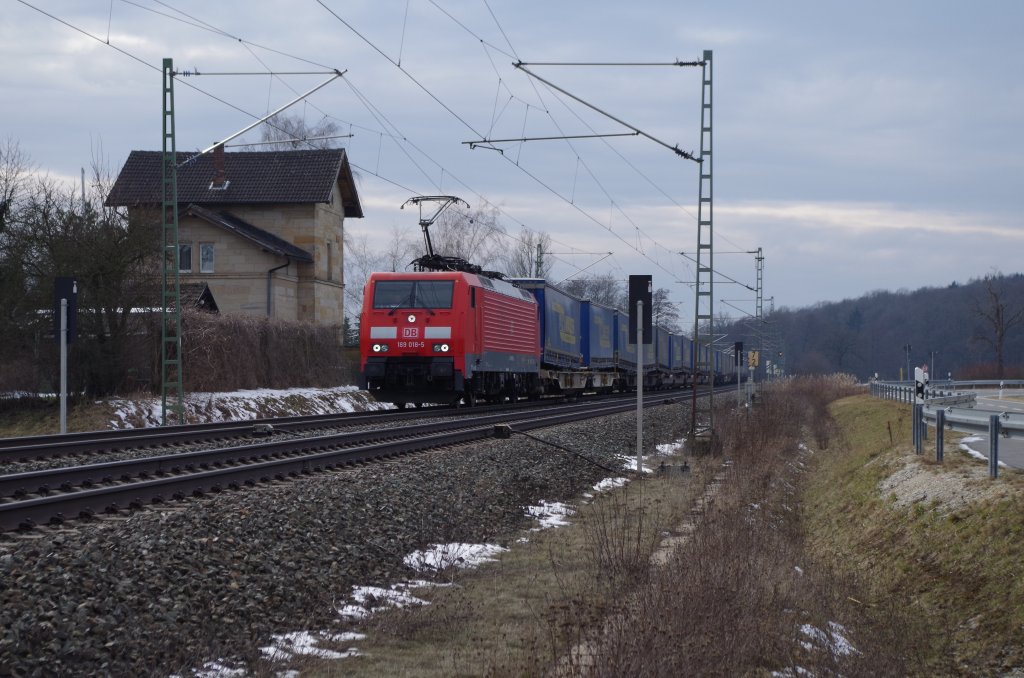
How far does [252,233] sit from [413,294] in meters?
22.7

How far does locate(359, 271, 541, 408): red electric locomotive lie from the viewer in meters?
25.0

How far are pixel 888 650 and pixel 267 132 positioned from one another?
2627 inches

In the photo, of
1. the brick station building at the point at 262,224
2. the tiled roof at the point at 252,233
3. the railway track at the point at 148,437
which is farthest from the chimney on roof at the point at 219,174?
the railway track at the point at 148,437

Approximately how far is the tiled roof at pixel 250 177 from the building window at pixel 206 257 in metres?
2.65

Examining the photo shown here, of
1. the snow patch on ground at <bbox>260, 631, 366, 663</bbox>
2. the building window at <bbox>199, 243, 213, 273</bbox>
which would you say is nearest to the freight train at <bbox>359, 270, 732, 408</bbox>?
the snow patch on ground at <bbox>260, 631, 366, 663</bbox>

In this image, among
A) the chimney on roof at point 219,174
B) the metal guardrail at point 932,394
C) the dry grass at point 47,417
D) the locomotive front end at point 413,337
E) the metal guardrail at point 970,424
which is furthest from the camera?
the chimney on roof at point 219,174

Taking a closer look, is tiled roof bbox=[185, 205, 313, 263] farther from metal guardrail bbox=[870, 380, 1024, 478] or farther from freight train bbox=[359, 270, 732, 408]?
metal guardrail bbox=[870, 380, 1024, 478]

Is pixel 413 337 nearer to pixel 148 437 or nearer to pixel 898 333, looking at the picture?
pixel 148 437

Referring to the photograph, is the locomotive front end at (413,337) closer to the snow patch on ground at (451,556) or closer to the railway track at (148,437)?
the railway track at (148,437)

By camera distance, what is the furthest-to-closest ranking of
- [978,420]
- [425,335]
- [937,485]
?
[425,335]
[978,420]
[937,485]

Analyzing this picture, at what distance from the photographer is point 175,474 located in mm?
12117

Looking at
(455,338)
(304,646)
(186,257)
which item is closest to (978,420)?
(304,646)

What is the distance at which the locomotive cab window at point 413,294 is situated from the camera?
2523 cm

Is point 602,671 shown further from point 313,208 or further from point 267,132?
point 267,132
